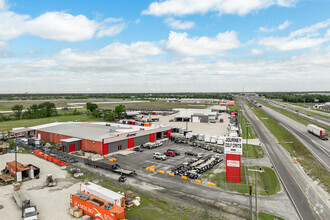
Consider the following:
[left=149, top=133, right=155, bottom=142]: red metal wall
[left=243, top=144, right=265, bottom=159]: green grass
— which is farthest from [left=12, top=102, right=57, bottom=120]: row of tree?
[left=243, top=144, right=265, bottom=159]: green grass

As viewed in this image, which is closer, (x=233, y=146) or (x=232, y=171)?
(x=233, y=146)

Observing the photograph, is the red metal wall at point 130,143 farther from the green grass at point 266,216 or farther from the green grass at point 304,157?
the green grass at point 304,157

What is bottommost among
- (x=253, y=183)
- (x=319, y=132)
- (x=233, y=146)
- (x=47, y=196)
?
(x=47, y=196)

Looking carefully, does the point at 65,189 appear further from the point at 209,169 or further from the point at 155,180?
the point at 209,169

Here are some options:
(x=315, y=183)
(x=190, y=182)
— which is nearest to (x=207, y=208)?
(x=190, y=182)

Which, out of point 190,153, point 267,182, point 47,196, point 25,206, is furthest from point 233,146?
point 25,206

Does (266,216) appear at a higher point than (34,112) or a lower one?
lower

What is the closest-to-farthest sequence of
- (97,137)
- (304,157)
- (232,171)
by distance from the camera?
(232,171)
(304,157)
(97,137)

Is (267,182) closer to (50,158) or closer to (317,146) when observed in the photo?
(317,146)
